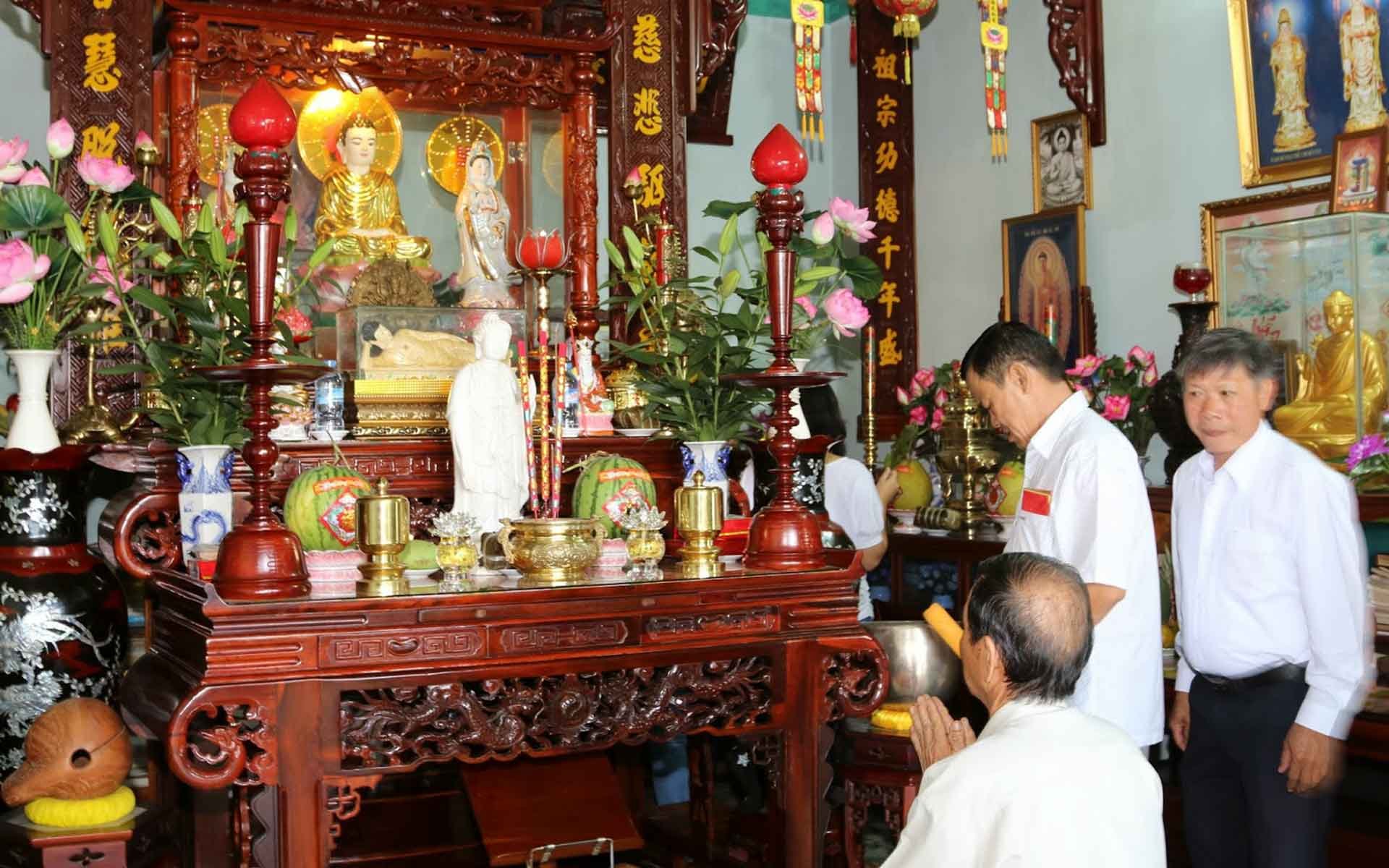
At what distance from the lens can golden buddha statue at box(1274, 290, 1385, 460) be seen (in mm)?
4027

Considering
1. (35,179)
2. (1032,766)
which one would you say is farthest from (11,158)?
(1032,766)

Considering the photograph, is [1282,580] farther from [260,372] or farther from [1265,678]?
[260,372]

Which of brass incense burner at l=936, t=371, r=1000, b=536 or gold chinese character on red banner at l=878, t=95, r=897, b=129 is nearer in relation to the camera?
brass incense burner at l=936, t=371, r=1000, b=536

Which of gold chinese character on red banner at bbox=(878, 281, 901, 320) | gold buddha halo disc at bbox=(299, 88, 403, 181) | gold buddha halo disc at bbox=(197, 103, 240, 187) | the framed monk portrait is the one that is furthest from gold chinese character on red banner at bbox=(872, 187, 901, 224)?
gold buddha halo disc at bbox=(197, 103, 240, 187)

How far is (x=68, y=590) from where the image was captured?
3.48 meters

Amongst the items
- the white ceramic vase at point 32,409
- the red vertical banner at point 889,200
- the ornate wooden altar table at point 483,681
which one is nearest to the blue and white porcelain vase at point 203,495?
the ornate wooden altar table at point 483,681

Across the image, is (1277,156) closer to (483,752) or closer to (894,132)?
(894,132)

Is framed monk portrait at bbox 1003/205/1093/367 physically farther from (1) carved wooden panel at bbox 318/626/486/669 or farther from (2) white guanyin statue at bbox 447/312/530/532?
(1) carved wooden panel at bbox 318/626/486/669

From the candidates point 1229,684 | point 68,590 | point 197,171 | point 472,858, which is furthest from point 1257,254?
point 68,590

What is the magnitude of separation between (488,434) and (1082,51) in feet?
11.0

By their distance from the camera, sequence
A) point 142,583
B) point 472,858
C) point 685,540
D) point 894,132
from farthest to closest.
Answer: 1. point 894,132
2. point 142,583
3. point 472,858
4. point 685,540

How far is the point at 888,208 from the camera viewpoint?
6.64 meters

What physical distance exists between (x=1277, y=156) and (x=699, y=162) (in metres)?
2.91

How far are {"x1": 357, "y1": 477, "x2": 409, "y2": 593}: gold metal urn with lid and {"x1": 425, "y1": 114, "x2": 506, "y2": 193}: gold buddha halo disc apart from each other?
2306 mm
